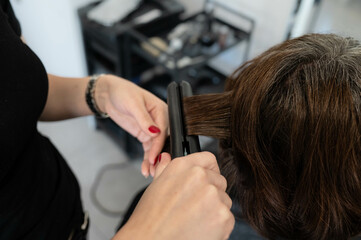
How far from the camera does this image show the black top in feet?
2.05

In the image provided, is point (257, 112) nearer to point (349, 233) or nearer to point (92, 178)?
point (349, 233)

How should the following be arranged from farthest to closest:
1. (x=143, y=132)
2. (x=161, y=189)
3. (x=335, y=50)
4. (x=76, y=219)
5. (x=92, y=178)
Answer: (x=92, y=178) < (x=76, y=219) < (x=143, y=132) < (x=335, y=50) < (x=161, y=189)

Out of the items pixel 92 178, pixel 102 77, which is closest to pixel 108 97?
pixel 102 77

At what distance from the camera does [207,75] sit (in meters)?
1.78

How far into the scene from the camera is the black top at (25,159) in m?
0.63

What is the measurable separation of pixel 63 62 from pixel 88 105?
1278 mm

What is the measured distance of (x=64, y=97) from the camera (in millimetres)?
879

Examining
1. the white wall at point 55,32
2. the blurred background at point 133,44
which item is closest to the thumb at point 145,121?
the blurred background at point 133,44

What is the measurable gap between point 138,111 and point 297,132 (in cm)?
37

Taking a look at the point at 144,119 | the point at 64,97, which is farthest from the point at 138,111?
the point at 64,97

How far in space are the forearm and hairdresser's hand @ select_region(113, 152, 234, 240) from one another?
0.50 metres

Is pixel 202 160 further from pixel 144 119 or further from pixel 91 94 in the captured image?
pixel 91 94

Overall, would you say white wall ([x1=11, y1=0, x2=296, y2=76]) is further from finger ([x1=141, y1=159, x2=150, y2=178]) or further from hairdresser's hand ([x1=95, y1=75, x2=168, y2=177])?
finger ([x1=141, y1=159, x2=150, y2=178])

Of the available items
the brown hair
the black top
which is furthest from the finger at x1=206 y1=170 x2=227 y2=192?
the black top
